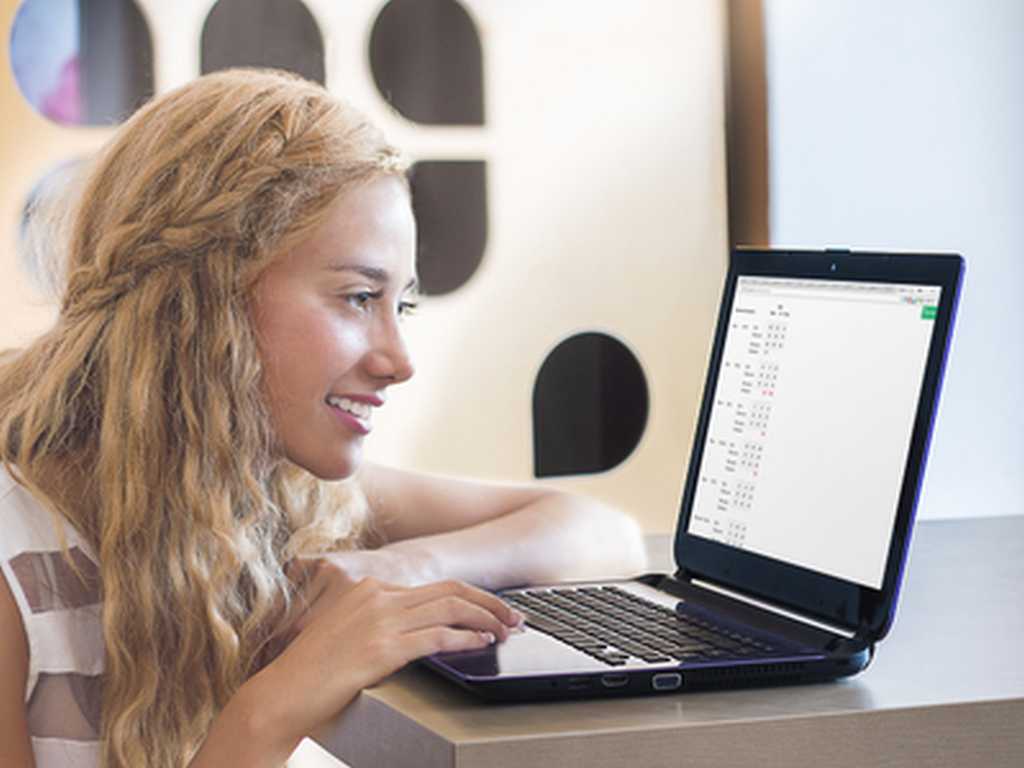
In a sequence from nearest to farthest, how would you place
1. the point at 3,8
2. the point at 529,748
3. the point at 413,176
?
the point at 529,748 < the point at 3,8 < the point at 413,176

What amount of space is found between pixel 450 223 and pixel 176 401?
1.49m

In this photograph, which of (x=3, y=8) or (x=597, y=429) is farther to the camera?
(x=597, y=429)

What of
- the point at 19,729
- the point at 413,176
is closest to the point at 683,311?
the point at 413,176

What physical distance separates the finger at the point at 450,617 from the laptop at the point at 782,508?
2cm

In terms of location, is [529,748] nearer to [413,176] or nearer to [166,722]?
[166,722]

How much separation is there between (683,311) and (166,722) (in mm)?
1727

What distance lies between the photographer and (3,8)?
7.54 ft

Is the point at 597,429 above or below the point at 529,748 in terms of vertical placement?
below

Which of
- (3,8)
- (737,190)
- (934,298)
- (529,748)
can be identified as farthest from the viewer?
(737,190)

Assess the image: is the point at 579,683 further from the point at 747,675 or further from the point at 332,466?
the point at 332,466

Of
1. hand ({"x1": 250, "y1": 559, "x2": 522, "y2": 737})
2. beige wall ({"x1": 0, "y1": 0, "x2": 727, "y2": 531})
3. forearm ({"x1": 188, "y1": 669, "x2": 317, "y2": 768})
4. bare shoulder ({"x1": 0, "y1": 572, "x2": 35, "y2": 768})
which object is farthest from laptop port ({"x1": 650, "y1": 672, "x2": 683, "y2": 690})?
beige wall ({"x1": 0, "y1": 0, "x2": 727, "y2": 531})

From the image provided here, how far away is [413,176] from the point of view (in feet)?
8.20

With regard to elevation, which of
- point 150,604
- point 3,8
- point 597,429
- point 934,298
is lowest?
point 597,429

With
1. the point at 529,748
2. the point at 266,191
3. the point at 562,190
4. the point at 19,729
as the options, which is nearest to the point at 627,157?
the point at 562,190
